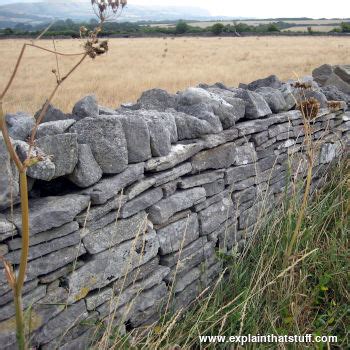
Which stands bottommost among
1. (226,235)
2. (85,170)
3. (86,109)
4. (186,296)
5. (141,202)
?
(186,296)

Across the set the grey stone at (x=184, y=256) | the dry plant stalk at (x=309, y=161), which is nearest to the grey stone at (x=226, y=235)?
the grey stone at (x=184, y=256)

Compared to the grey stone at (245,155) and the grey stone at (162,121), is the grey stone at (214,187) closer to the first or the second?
the grey stone at (245,155)

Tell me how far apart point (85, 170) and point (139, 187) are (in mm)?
371

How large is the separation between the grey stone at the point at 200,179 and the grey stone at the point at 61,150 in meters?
0.85

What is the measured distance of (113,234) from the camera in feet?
7.68

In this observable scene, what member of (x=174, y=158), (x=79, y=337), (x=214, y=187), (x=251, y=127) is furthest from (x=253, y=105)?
(x=79, y=337)

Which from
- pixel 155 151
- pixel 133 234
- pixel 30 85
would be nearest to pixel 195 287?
pixel 133 234

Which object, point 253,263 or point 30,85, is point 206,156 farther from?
point 30,85

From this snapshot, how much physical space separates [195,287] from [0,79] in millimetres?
14132

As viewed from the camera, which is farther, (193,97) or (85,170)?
(193,97)

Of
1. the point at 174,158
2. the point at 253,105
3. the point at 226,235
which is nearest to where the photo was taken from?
the point at 174,158

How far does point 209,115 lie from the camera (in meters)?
3.18

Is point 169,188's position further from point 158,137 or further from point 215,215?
point 215,215

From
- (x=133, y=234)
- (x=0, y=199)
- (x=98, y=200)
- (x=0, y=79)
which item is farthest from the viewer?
(x=0, y=79)
